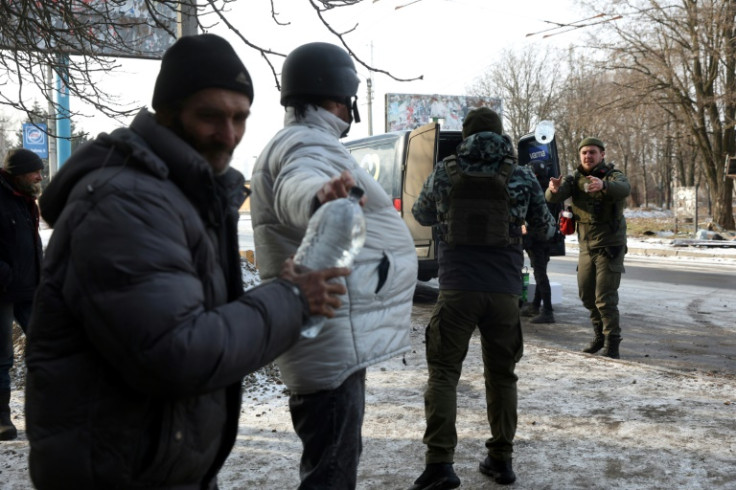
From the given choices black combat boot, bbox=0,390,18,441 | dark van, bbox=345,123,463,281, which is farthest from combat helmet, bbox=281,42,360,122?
dark van, bbox=345,123,463,281

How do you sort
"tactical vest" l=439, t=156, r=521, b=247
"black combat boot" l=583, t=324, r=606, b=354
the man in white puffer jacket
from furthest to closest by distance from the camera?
"black combat boot" l=583, t=324, r=606, b=354
"tactical vest" l=439, t=156, r=521, b=247
the man in white puffer jacket

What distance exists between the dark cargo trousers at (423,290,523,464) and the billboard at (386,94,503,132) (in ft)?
131

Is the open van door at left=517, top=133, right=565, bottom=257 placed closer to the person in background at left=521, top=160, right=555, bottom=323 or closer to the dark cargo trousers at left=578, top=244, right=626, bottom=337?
the person in background at left=521, top=160, right=555, bottom=323

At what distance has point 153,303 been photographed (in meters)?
1.24

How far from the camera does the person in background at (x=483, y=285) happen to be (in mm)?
3391

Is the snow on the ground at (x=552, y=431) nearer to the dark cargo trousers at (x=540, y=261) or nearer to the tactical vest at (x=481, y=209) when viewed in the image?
the tactical vest at (x=481, y=209)

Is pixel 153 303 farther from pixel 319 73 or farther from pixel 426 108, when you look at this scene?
pixel 426 108

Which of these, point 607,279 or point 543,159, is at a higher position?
point 543,159

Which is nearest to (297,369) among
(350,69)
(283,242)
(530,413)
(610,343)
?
(283,242)

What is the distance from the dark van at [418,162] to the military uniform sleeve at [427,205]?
Answer: 4753 millimetres

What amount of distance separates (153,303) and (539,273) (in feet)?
23.8

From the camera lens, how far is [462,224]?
357 cm

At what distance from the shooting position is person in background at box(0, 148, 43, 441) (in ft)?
14.2

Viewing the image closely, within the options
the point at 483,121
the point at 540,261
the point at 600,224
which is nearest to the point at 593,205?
the point at 600,224
